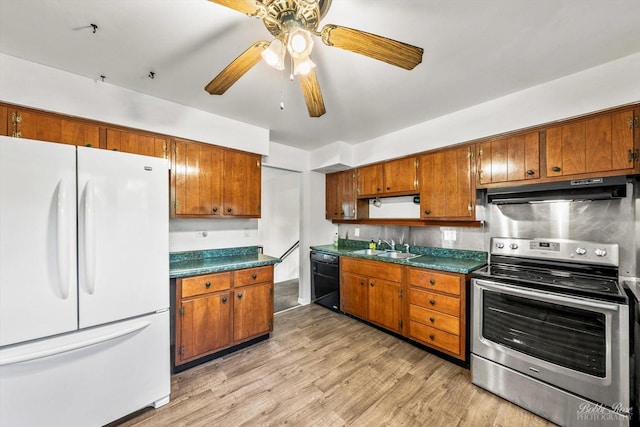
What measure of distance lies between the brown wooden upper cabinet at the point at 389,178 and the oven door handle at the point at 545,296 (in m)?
1.36

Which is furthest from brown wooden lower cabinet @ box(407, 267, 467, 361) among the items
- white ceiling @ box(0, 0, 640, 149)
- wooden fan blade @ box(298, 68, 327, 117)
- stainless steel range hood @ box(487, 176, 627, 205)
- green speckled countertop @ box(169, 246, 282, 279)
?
wooden fan blade @ box(298, 68, 327, 117)

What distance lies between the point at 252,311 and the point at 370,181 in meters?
2.32

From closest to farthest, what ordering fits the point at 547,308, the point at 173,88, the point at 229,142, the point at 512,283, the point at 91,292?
the point at 91,292 → the point at 547,308 → the point at 512,283 → the point at 173,88 → the point at 229,142

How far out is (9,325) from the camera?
137 cm

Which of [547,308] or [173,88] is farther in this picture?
[173,88]

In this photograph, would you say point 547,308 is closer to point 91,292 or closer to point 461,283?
point 461,283

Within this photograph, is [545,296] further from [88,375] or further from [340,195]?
[88,375]

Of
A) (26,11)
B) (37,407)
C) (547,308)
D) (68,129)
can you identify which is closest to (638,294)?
(547,308)

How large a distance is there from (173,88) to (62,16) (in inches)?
32.4

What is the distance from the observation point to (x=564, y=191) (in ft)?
6.97

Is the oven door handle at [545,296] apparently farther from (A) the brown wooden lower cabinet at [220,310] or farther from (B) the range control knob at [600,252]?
(A) the brown wooden lower cabinet at [220,310]

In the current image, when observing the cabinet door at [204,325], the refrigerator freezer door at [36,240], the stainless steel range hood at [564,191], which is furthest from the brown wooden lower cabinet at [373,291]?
the refrigerator freezer door at [36,240]

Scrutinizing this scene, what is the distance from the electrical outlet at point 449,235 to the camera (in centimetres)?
295

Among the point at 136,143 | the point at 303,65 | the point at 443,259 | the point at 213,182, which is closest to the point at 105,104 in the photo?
the point at 136,143
